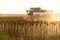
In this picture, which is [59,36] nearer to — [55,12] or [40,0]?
[55,12]

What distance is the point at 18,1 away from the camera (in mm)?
1762

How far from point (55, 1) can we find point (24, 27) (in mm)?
481

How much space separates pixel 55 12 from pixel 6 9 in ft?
1.89

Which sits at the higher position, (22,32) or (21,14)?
(21,14)

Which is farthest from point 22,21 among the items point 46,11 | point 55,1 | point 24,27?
point 55,1

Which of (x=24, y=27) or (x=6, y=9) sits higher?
(x=6, y=9)

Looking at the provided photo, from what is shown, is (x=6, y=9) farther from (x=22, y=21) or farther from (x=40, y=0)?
(x=40, y=0)

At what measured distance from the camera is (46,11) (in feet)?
5.76

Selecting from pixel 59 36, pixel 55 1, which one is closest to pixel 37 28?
pixel 59 36

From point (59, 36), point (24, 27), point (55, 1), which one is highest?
point (55, 1)

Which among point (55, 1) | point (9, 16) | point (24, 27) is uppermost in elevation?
point (55, 1)

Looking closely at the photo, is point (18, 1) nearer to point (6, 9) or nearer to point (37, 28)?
point (6, 9)

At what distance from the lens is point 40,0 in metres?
1.77

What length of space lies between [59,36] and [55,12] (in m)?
0.28
